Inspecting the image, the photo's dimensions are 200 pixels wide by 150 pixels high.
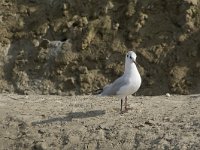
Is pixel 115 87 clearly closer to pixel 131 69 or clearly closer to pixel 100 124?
pixel 131 69

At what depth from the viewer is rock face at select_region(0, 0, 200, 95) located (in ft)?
46.7

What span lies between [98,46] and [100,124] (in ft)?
19.4

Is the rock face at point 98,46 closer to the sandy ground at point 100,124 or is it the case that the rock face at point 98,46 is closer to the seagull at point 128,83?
the sandy ground at point 100,124

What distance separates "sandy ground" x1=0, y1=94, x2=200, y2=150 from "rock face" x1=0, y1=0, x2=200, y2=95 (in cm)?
374

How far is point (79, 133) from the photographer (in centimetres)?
905

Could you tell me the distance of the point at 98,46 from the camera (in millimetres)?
14859

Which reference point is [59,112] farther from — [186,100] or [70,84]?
[70,84]

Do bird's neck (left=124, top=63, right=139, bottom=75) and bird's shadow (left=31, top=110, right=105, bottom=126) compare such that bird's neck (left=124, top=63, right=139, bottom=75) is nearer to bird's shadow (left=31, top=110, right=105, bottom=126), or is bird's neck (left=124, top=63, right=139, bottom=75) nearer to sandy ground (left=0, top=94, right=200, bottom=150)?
sandy ground (left=0, top=94, right=200, bottom=150)

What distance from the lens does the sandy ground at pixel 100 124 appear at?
340 inches

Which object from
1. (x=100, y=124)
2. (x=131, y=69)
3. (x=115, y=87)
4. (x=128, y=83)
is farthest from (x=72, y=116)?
(x=131, y=69)

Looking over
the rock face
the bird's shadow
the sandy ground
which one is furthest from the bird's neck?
the rock face

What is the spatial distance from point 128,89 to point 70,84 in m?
5.52

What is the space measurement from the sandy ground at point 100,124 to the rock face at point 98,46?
3.74 m

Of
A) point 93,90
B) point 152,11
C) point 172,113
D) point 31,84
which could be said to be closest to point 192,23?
point 152,11
